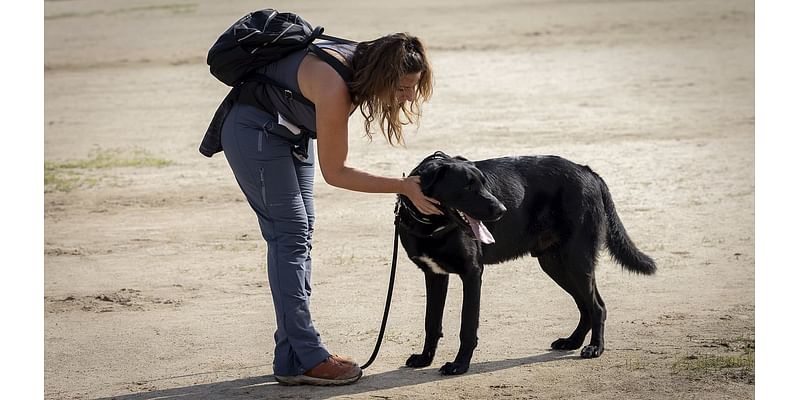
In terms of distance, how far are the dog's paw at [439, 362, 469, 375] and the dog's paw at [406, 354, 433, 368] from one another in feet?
0.55

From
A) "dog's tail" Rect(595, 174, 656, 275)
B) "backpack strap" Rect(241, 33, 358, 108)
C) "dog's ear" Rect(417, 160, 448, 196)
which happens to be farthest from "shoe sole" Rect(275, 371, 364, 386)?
"dog's tail" Rect(595, 174, 656, 275)

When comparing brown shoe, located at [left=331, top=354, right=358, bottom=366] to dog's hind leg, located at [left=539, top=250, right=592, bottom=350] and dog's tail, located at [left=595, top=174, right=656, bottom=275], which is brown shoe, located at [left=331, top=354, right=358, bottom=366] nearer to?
dog's hind leg, located at [left=539, top=250, right=592, bottom=350]

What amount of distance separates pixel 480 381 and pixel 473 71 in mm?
11650

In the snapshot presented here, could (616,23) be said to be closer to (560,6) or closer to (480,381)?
(560,6)

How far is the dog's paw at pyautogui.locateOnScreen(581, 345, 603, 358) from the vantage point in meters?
6.07

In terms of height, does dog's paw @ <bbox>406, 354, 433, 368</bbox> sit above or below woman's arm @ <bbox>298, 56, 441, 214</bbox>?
below

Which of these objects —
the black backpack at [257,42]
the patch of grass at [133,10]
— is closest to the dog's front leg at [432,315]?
the black backpack at [257,42]

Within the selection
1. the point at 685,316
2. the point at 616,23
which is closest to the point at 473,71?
the point at 616,23

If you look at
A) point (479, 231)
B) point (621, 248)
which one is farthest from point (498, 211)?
point (621, 248)

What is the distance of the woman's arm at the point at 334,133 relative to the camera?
16.8 feet

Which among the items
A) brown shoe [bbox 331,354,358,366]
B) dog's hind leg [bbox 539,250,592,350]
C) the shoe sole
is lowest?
the shoe sole

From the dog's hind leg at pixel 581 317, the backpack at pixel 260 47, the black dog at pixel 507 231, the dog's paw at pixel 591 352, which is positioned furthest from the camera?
the dog's hind leg at pixel 581 317

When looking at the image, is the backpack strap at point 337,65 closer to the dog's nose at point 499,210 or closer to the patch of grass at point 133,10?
the dog's nose at point 499,210

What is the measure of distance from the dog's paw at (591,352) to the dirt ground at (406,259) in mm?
46
